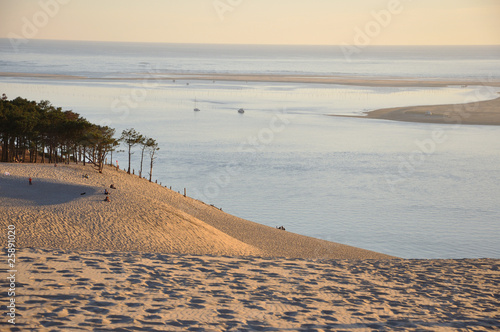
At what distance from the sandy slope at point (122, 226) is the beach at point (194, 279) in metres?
0.08

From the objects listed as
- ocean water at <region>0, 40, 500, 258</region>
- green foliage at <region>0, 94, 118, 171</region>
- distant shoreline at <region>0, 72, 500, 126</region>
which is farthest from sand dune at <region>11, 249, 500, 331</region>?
distant shoreline at <region>0, 72, 500, 126</region>

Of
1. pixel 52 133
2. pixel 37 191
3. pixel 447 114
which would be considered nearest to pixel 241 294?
pixel 37 191

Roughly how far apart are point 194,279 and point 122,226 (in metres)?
9.27

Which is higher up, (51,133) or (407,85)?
(407,85)

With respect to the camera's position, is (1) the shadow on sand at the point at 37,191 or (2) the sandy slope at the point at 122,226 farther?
(1) the shadow on sand at the point at 37,191

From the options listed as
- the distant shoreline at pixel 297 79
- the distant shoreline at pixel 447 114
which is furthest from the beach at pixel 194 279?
the distant shoreline at pixel 297 79

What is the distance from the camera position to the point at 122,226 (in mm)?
25906

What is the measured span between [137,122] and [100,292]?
62075 mm

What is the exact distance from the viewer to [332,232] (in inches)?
1336

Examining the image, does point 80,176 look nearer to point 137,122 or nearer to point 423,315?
point 423,315

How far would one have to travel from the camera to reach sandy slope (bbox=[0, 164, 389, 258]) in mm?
24016

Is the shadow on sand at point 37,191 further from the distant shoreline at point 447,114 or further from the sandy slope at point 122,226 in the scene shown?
the distant shoreline at point 447,114

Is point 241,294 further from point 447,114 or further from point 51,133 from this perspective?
point 447,114

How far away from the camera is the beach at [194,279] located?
14.2 meters
